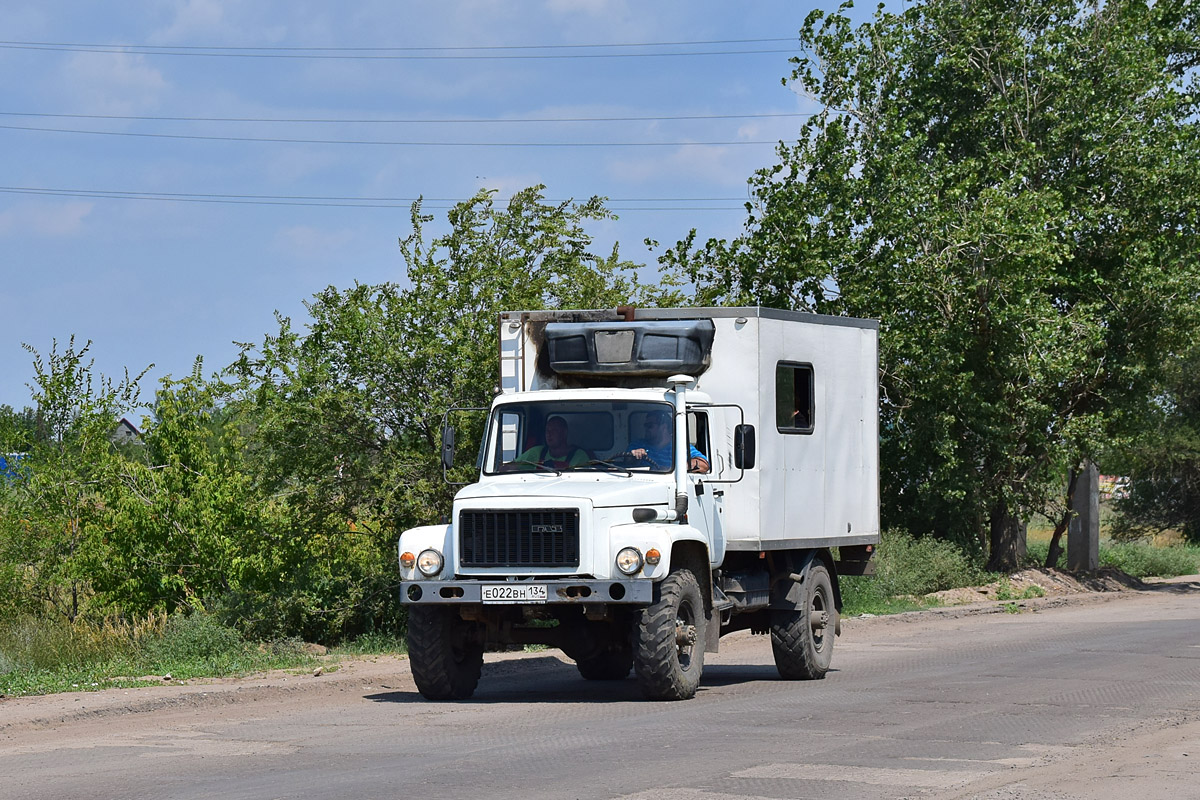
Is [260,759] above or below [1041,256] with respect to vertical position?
below

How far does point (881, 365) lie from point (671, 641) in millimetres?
16133

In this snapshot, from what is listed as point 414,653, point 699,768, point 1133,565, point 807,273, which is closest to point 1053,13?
point 807,273

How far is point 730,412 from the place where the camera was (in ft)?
47.4

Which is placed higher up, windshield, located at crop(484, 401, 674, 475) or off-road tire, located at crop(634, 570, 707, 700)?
windshield, located at crop(484, 401, 674, 475)

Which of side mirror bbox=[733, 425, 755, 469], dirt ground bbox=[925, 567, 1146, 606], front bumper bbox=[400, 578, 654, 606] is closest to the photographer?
front bumper bbox=[400, 578, 654, 606]

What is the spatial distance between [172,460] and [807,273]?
12.5 m

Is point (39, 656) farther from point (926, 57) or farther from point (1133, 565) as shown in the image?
point (1133, 565)

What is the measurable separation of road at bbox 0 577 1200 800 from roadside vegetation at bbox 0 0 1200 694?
2.47m

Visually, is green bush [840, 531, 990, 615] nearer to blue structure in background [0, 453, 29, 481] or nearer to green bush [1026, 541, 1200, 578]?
green bush [1026, 541, 1200, 578]

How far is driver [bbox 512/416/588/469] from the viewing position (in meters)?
13.9

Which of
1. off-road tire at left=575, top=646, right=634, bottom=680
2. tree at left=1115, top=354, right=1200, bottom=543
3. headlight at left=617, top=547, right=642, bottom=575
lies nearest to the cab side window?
headlight at left=617, top=547, right=642, bottom=575

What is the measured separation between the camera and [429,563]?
43.0 feet

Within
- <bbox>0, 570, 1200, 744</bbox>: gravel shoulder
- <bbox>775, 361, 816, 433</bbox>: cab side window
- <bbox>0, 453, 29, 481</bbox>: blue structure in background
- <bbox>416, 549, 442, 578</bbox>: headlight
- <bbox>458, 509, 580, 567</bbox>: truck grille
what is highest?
<bbox>775, 361, 816, 433</bbox>: cab side window

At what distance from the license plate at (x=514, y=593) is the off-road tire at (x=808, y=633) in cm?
352
